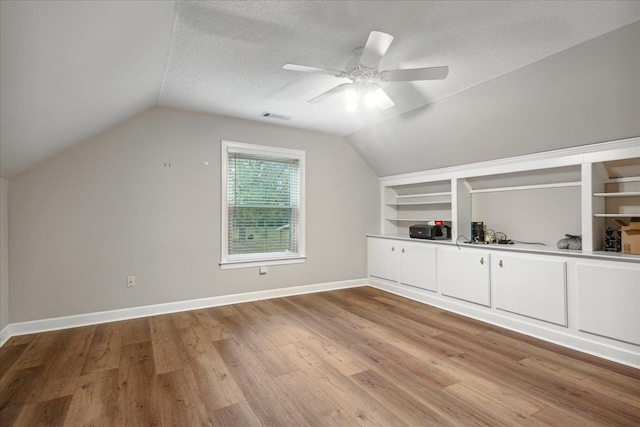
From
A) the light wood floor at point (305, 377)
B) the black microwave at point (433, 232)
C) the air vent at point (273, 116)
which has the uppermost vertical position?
the air vent at point (273, 116)

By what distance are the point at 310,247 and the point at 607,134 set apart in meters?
3.66

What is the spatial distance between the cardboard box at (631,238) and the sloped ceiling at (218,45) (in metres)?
1.67

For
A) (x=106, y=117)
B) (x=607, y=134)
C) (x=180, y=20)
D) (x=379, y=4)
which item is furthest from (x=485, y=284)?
(x=106, y=117)

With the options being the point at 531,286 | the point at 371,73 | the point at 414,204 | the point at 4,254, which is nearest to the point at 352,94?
the point at 371,73

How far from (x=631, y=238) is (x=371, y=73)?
2698 mm

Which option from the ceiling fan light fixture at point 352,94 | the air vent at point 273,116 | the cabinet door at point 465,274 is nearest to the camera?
the ceiling fan light fixture at point 352,94

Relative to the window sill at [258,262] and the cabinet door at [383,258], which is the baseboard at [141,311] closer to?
the window sill at [258,262]

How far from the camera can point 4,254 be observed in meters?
3.03

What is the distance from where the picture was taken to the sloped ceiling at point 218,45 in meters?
1.65

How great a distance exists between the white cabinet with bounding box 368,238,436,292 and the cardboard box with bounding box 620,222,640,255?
188 cm

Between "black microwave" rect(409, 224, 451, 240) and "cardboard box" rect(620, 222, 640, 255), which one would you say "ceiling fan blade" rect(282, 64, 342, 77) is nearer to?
"black microwave" rect(409, 224, 451, 240)

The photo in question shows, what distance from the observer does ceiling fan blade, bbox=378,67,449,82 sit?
7.38 feet

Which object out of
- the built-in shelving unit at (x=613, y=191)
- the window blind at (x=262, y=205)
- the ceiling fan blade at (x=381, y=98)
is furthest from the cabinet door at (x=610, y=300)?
the window blind at (x=262, y=205)

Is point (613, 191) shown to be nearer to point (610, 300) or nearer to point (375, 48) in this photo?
point (610, 300)
